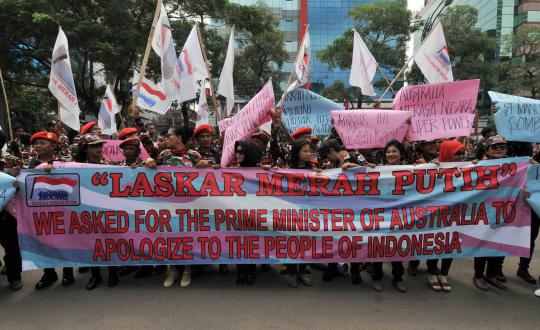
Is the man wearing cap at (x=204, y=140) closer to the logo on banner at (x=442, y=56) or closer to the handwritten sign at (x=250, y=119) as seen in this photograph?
the handwritten sign at (x=250, y=119)

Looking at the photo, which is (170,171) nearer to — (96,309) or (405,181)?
(96,309)

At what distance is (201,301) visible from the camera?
3641mm

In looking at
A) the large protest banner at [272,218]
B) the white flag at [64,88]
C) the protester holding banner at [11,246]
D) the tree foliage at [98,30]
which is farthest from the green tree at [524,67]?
the protester holding banner at [11,246]

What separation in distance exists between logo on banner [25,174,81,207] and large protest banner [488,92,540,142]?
4488 mm

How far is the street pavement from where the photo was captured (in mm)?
3242

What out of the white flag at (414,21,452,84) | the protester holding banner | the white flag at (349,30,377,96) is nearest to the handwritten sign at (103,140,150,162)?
the protester holding banner

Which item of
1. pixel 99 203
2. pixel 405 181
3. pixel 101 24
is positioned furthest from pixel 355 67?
pixel 101 24

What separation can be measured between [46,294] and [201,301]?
1.62 m

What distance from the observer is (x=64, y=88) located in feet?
18.4

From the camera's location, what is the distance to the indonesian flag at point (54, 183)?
150 inches

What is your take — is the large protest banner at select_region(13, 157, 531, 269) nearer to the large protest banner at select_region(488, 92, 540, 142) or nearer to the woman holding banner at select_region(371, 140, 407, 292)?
the woman holding banner at select_region(371, 140, 407, 292)

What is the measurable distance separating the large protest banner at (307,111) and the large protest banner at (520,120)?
2.17 m

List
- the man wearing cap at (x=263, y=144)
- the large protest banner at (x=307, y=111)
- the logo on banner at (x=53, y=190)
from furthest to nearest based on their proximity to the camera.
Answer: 1. the large protest banner at (x=307, y=111)
2. the man wearing cap at (x=263, y=144)
3. the logo on banner at (x=53, y=190)

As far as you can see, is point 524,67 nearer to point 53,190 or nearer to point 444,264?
point 444,264
